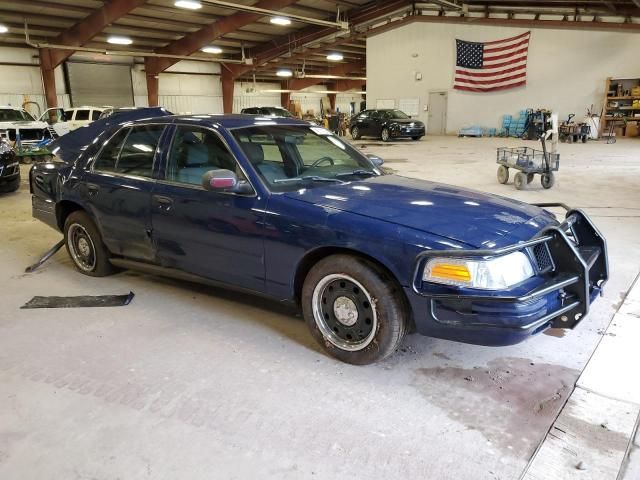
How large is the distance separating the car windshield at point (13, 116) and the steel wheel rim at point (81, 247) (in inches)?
560

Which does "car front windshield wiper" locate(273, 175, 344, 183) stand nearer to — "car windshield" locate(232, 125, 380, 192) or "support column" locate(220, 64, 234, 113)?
"car windshield" locate(232, 125, 380, 192)

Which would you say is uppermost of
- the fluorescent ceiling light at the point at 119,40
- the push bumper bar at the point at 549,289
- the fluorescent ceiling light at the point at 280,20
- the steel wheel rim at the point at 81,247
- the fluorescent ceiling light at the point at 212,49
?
the fluorescent ceiling light at the point at 280,20

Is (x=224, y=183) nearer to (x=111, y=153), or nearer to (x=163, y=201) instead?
(x=163, y=201)

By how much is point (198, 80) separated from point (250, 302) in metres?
30.1

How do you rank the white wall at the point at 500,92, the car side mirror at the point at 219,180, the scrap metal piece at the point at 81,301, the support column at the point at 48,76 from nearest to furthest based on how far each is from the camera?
the car side mirror at the point at 219,180 < the scrap metal piece at the point at 81,301 < the white wall at the point at 500,92 < the support column at the point at 48,76

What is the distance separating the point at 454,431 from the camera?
92.0 inches

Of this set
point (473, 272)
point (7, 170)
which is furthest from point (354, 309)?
point (7, 170)

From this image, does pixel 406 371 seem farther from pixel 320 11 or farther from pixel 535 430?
pixel 320 11

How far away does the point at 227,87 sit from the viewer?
1222 inches

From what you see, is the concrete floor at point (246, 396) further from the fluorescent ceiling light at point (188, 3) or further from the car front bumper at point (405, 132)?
the car front bumper at point (405, 132)

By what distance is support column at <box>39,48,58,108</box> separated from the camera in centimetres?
2188

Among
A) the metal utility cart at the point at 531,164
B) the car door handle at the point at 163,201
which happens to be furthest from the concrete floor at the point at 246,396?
the metal utility cart at the point at 531,164

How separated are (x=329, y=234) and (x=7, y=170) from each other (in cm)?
835

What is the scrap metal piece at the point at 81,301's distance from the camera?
3906 millimetres
